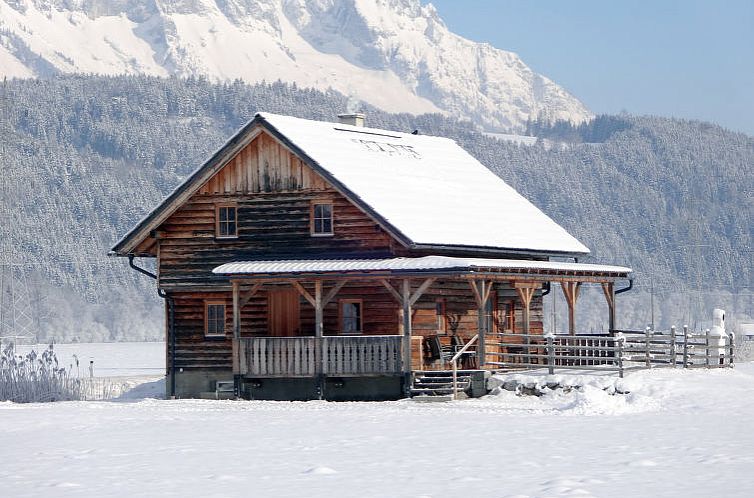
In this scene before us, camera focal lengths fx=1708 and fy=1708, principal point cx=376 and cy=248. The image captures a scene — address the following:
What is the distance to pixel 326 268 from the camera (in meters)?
40.0

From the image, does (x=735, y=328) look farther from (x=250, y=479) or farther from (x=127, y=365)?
(x=250, y=479)

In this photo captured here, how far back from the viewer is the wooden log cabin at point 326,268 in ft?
132

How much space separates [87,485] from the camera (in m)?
23.7

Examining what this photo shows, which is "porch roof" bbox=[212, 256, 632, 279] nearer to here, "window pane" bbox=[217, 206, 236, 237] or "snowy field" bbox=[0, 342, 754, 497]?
"window pane" bbox=[217, 206, 236, 237]

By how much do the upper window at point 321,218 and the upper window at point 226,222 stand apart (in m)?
2.25

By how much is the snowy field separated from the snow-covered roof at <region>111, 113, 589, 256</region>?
526cm

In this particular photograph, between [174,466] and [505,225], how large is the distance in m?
21.8

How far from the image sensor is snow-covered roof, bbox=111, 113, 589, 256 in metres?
42.1

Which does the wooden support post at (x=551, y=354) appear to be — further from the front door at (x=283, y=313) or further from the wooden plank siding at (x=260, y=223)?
the front door at (x=283, y=313)

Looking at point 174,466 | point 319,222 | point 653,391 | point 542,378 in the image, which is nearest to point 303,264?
point 319,222

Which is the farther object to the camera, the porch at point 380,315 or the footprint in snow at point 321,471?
the porch at point 380,315

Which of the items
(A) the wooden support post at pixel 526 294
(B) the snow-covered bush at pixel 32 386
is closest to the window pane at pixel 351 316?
(A) the wooden support post at pixel 526 294

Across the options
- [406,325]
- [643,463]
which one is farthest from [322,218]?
→ [643,463]

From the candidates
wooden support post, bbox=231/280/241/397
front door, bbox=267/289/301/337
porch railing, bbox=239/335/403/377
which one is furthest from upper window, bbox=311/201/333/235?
porch railing, bbox=239/335/403/377
